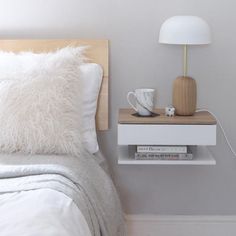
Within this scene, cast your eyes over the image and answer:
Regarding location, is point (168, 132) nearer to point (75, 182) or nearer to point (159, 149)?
point (159, 149)

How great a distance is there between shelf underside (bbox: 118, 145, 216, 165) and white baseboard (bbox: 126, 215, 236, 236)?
452mm

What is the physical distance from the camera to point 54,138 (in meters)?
2.13

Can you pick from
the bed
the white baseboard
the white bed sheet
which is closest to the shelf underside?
the bed

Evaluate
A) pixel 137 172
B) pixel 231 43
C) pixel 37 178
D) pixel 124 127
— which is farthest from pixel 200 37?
pixel 37 178

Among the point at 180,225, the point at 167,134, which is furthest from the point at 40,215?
the point at 180,225

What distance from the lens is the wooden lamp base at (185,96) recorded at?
2.32m

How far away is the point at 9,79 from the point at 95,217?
2.66ft

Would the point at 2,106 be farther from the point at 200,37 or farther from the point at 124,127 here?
the point at 200,37

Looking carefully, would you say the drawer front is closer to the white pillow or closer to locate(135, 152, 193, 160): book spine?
locate(135, 152, 193, 160): book spine

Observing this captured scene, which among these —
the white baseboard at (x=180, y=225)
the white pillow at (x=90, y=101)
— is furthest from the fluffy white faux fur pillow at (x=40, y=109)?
Result: the white baseboard at (x=180, y=225)

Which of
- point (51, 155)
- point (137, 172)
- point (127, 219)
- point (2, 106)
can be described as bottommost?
point (127, 219)

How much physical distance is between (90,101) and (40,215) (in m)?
1.05

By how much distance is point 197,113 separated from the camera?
7.96ft

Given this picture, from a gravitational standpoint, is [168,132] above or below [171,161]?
above
